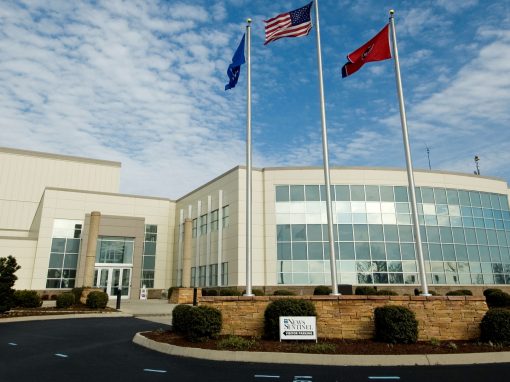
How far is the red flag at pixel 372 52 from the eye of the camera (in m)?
15.1

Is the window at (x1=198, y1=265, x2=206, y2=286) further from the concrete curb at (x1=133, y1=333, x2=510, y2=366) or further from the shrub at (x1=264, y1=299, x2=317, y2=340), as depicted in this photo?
the concrete curb at (x1=133, y1=333, x2=510, y2=366)

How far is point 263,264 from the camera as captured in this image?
36.9 meters

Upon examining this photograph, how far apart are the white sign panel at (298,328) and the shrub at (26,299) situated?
23.0 m

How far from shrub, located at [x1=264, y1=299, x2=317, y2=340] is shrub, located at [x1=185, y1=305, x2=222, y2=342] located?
1.70 meters

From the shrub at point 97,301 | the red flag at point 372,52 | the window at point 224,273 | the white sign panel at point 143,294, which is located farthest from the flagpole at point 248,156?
the white sign panel at point 143,294

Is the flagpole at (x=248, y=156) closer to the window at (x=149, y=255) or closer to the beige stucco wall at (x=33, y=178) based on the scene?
the window at (x=149, y=255)

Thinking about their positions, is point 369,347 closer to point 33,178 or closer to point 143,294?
point 143,294

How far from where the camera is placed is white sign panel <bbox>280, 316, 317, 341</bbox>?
12266 millimetres

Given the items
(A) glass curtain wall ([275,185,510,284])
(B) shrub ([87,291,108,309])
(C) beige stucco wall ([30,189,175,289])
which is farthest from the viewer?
(C) beige stucco wall ([30,189,175,289])

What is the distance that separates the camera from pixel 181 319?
44.0 feet

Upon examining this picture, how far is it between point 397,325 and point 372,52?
9984 millimetres

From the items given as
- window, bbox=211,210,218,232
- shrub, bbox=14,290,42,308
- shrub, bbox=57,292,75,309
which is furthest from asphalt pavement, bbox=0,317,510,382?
window, bbox=211,210,218,232

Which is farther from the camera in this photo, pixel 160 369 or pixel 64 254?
pixel 64 254

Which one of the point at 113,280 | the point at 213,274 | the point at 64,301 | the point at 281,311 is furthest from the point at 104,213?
the point at 281,311
